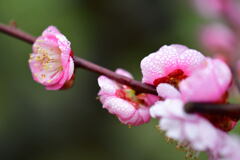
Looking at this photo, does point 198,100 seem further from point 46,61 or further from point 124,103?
point 46,61

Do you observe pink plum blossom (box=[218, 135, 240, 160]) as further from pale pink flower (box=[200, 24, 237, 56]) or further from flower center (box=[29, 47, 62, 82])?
pale pink flower (box=[200, 24, 237, 56])

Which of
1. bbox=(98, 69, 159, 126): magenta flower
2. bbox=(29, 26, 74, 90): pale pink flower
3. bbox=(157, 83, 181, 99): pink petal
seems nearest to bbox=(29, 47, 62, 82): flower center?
bbox=(29, 26, 74, 90): pale pink flower

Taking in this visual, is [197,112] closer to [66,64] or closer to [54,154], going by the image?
[66,64]

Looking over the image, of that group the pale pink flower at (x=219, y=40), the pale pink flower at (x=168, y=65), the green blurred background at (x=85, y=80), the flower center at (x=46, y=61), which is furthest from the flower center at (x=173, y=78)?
the green blurred background at (x=85, y=80)

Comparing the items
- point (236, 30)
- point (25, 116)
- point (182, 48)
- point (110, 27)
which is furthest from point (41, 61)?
point (110, 27)

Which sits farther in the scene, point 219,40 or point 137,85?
point 219,40

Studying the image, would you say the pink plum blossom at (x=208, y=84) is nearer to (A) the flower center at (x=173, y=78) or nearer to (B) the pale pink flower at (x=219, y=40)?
(A) the flower center at (x=173, y=78)

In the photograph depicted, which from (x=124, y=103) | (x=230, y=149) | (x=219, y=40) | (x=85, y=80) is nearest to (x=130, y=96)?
(x=124, y=103)
